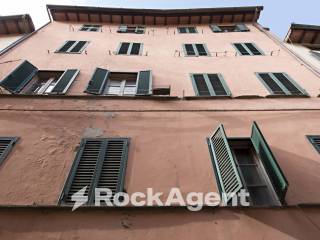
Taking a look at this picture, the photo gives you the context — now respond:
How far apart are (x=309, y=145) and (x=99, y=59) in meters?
6.65

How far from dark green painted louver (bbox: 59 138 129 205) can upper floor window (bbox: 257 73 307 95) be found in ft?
14.8

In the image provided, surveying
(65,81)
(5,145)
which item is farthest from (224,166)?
(65,81)

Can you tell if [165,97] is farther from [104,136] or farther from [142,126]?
[104,136]

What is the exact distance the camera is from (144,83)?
26.1 ft

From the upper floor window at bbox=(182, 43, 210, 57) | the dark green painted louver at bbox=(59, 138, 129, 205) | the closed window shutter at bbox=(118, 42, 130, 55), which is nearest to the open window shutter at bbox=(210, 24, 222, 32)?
the upper floor window at bbox=(182, 43, 210, 57)

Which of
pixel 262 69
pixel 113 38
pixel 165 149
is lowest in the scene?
pixel 165 149

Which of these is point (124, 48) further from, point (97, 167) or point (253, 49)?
point (97, 167)

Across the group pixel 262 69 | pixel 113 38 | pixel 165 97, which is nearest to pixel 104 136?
pixel 165 97

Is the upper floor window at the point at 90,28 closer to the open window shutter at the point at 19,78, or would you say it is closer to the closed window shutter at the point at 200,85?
the open window shutter at the point at 19,78

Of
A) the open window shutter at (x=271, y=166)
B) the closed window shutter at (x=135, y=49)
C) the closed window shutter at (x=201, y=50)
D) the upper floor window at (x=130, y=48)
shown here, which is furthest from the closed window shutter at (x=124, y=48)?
the open window shutter at (x=271, y=166)

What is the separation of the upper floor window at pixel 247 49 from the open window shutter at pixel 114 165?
6490 mm

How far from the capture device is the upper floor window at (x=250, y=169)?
13.9 feet

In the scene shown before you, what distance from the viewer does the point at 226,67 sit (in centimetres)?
916

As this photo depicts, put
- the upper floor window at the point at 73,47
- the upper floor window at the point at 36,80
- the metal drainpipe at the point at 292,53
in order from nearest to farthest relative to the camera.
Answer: the upper floor window at the point at 36,80, the metal drainpipe at the point at 292,53, the upper floor window at the point at 73,47
